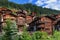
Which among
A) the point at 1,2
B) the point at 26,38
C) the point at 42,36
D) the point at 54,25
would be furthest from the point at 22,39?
the point at 1,2

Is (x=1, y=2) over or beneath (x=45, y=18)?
over

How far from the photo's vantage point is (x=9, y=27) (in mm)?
9031

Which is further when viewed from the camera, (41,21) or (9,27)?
(41,21)

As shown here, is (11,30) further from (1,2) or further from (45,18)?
(1,2)

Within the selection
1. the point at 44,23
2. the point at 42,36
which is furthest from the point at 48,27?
the point at 42,36

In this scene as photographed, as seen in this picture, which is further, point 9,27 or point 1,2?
point 1,2

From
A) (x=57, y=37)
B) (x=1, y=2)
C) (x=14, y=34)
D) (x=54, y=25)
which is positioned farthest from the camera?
(x=1, y=2)

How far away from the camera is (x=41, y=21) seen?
28.2m

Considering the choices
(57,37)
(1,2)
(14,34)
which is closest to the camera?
(14,34)

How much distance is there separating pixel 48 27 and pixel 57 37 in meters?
17.9

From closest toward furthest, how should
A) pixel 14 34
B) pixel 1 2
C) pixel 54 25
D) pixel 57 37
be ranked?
pixel 14 34
pixel 57 37
pixel 54 25
pixel 1 2

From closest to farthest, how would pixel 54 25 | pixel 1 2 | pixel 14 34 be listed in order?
1. pixel 14 34
2. pixel 54 25
3. pixel 1 2

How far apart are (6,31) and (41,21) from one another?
756 inches

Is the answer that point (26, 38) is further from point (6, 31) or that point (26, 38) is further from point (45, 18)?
point (45, 18)
